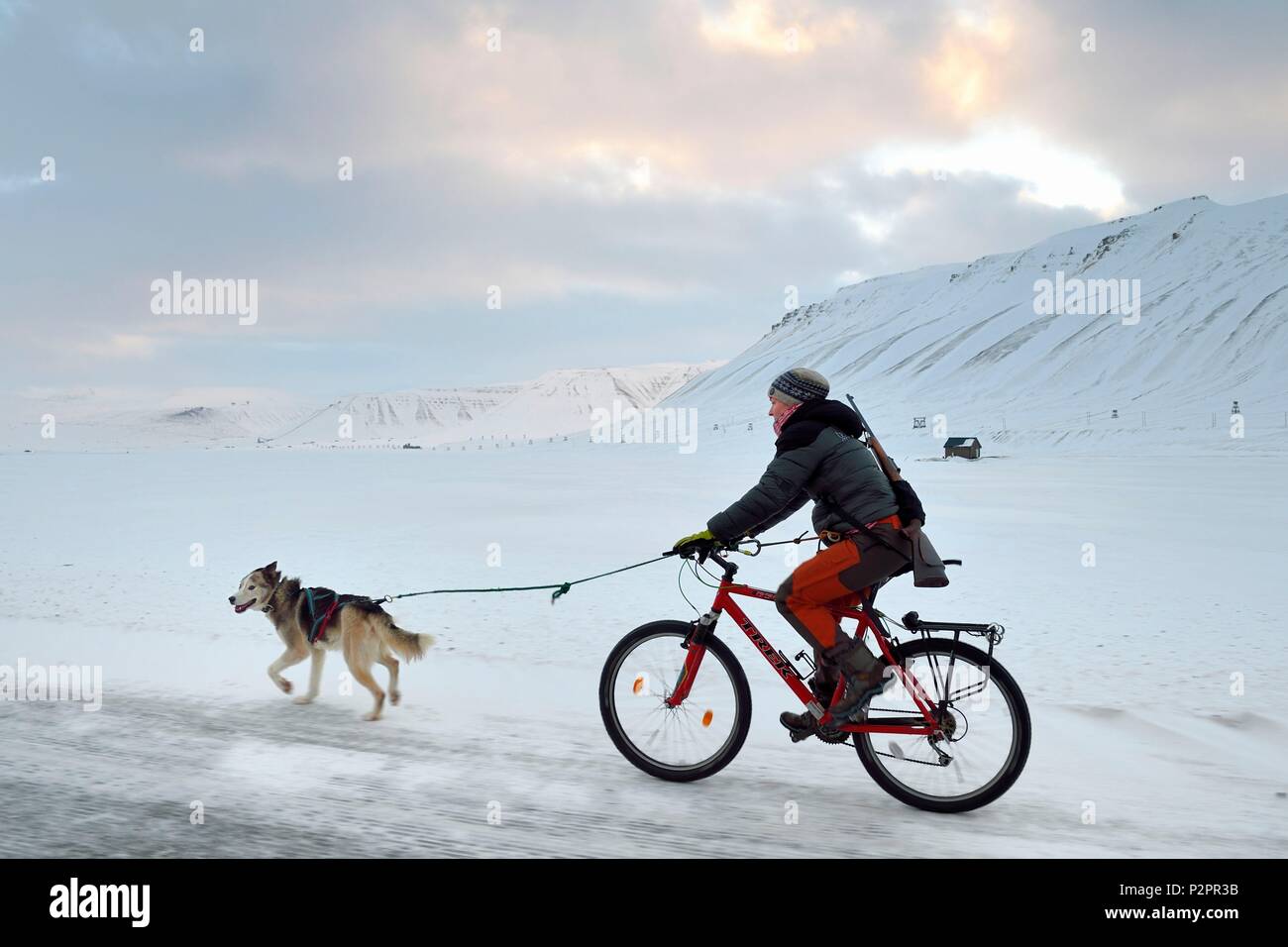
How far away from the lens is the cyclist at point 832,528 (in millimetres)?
4207

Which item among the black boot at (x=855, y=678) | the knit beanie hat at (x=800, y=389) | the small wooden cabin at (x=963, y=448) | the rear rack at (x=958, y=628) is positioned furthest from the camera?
the small wooden cabin at (x=963, y=448)

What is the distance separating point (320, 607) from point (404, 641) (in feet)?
2.10

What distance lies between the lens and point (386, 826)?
400 cm

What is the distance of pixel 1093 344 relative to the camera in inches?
5103

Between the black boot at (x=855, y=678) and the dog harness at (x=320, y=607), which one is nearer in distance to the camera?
the black boot at (x=855, y=678)

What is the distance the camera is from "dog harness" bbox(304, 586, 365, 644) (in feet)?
→ 18.8

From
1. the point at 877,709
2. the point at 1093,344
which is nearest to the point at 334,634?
the point at 877,709

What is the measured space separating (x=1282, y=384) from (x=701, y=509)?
98837 millimetres

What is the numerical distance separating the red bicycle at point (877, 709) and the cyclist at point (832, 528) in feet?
0.40

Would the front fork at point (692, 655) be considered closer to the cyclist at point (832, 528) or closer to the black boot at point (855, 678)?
the cyclist at point (832, 528)

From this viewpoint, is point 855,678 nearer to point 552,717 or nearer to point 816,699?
point 816,699

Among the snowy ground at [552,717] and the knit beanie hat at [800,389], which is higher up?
the knit beanie hat at [800,389]

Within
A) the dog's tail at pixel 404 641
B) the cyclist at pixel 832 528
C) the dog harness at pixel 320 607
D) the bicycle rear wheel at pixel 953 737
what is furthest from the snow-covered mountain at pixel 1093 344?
the dog harness at pixel 320 607

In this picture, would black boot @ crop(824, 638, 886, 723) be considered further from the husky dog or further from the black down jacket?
the husky dog
